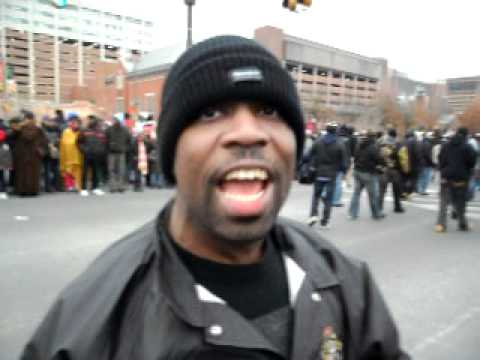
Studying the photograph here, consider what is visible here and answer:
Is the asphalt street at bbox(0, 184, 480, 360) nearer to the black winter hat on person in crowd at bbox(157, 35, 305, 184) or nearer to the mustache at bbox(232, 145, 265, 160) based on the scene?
the black winter hat on person in crowd at bbox(157, 35, 305, 184)

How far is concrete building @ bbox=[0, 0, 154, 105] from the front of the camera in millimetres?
84562

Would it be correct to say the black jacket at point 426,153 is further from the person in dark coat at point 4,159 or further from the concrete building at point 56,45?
the concrete building at point 56,45

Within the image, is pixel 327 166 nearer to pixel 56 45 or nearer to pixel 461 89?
pixel 56 45

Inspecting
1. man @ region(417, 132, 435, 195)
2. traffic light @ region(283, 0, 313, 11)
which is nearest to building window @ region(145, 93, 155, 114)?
traffic light @ region(283, 0, 313, 11)

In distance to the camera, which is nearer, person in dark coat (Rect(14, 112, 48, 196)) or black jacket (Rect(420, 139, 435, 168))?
person in dark coat (Rect(14, 112, 48, 196))

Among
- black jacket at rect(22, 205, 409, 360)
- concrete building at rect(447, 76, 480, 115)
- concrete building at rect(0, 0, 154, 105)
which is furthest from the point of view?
concrete building at rect(447, 76, 480, 115)

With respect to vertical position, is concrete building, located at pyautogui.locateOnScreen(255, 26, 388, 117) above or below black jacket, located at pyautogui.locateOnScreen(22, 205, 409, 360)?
above

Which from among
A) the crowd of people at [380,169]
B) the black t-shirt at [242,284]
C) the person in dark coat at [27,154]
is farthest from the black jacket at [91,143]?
the black t-shirt at [242,284]

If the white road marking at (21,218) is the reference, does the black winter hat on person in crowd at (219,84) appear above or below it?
above

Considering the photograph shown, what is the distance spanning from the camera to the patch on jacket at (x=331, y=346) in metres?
1.18

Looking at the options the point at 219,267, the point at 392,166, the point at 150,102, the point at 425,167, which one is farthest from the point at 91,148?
the point at 150,102

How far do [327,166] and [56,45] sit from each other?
93845 mm

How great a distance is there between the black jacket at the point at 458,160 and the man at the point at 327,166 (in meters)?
1.66

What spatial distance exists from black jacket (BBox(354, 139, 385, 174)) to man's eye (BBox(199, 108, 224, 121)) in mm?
7498
